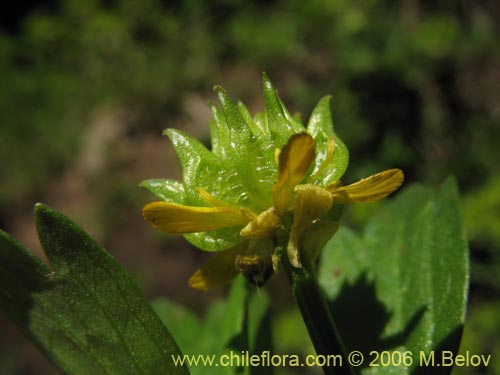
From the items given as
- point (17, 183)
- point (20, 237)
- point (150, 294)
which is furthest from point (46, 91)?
point (150, 294)

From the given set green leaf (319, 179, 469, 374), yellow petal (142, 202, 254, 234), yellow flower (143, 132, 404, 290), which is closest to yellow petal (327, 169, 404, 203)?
yellow flower (143, 132, 404, 290)

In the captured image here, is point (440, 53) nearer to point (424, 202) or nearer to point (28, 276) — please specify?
point (424, 202)

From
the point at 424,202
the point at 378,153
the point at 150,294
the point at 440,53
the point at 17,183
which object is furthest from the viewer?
the point at 17,183

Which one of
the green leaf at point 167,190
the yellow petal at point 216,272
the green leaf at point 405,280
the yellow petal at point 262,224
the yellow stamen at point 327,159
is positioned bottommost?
the green leaf at point 405,280

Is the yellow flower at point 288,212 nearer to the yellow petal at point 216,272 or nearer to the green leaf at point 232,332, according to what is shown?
the yellow petal at point 216,272

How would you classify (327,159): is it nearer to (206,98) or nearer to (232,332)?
(232,332)

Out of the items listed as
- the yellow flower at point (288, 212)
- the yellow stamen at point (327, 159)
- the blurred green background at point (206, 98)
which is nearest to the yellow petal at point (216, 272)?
the yellow flower at point (288, 212)

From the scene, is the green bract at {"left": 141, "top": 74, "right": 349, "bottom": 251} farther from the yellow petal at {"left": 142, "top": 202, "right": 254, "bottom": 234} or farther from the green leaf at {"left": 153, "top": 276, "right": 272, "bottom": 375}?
the green leaf at {"left": 153, "top": 276, "right": 272, "bottom": 375}
